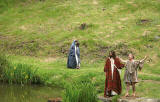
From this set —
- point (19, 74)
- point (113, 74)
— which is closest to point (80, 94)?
point (113, 74)

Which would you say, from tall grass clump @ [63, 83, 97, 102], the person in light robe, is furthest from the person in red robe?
tall grass clump @ [63, 83, 97, 102]

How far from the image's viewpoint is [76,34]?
123 ft

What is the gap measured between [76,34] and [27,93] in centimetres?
1677

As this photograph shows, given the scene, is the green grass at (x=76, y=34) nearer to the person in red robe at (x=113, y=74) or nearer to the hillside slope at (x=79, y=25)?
the hillside slope at (x=79, y=25)

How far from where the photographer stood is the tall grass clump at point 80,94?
16.1m

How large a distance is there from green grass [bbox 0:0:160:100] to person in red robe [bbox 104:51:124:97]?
9.44ft

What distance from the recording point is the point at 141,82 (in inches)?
867

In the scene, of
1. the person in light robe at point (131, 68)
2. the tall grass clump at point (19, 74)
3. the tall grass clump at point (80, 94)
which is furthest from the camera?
the tall grass clump at point (19, 74)

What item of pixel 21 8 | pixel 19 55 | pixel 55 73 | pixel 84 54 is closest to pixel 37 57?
pixel 19 55

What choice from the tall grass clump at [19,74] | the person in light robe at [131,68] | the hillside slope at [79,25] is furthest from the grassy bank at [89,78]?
the hillside slope at [79,25]

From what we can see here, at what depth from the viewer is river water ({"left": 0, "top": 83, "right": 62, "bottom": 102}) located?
66.1ft

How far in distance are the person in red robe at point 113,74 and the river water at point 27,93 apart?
3.58m

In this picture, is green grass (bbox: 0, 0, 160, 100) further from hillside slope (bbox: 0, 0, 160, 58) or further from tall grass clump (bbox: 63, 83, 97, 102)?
tall grass clump (bbox: 63, 83, 97, 102)

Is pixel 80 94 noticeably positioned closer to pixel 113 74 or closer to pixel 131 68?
pixel 113 74
